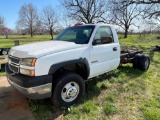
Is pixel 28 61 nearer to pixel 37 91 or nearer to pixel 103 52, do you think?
pixel 37 91

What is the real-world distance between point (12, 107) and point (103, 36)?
9.65 ft

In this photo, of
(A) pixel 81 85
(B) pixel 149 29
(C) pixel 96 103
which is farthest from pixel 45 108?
(B) pixel 149 29

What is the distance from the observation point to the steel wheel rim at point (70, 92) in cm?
354

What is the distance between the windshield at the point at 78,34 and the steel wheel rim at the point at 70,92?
3.75ft

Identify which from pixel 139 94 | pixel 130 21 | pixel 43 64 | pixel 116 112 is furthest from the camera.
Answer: pixel 130 21

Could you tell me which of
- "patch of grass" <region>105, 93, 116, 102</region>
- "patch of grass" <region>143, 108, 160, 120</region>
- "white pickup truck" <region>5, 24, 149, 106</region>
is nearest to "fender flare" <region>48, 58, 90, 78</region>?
"white pickup truck" <region>5, 24, 149, 106</region>

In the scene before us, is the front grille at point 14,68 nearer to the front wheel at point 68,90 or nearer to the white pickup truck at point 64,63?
the white pickup truck at point 64,63

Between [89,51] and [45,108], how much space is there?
1.69 meters

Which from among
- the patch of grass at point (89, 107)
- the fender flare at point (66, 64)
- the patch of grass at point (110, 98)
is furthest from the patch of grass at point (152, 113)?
the fender flare at point (66, 64)

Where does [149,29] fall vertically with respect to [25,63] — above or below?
above

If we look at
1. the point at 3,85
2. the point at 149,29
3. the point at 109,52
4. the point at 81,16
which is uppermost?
the point at 81,16

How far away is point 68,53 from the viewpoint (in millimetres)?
3465

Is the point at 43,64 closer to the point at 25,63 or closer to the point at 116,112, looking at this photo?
the point at 25,63

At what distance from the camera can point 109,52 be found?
4.57 metres
